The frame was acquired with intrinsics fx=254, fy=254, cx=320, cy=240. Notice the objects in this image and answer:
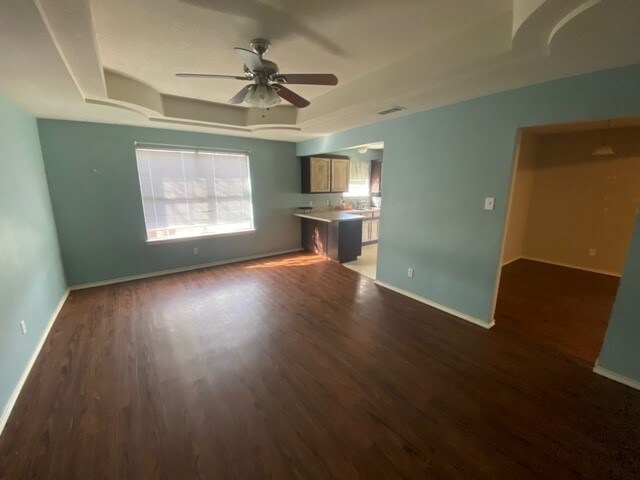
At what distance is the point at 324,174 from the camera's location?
18.6 ft

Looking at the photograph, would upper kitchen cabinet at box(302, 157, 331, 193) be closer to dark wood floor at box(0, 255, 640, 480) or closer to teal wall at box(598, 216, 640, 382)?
dark wood floor at box(0, 255, 640, 480)

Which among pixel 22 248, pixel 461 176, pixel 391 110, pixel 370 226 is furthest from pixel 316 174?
pixel 22 248

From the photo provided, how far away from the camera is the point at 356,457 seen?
4.76ft

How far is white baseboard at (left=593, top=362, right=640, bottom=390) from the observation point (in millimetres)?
1944

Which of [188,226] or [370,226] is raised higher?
[188,226]

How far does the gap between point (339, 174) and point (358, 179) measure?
953mm

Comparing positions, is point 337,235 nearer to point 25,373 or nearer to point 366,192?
point 366,192

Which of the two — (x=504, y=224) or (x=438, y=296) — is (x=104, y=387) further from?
(x=504, y=224)

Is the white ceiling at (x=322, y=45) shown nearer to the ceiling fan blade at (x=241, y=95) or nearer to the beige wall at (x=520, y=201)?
the ceiling fan blade at (x=241, y=95)

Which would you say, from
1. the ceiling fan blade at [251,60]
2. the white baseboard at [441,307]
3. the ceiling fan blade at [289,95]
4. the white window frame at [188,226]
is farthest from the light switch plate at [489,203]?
the white window frame at [188,226]

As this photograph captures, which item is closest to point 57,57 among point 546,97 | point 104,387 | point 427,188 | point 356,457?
point 104,387

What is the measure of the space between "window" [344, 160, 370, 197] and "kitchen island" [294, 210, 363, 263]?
1539mm

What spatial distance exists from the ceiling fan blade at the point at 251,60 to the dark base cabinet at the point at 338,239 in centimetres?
323

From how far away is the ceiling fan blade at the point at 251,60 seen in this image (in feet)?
5.39
